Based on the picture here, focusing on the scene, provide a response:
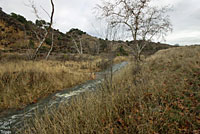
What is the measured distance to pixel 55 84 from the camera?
450 cm

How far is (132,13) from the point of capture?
4324mm

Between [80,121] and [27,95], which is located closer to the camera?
[80,121]

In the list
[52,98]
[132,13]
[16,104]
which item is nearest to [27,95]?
[16,104]

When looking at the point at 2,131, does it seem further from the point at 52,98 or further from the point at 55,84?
the point at 55,84

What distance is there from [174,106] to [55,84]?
16.1 ft

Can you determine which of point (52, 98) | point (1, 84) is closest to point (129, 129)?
point (52, 98)

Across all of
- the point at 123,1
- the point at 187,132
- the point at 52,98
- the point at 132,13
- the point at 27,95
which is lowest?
the point at 52,98

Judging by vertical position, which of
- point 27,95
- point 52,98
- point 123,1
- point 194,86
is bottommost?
point 52,98

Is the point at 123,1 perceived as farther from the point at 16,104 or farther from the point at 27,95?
the point at 16,104

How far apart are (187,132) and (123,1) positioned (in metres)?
5.63

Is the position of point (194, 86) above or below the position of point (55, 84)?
above

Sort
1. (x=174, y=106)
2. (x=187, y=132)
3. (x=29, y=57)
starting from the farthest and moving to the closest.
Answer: (x=29, y=57), (x=174, y=106), (x=187, y=132)

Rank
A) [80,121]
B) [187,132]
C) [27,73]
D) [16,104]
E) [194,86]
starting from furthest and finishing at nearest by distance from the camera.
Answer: [27,73] < [16,104] < [194,86] < [80,121] < [187,132]

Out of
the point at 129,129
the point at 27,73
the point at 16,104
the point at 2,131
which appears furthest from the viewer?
the point at 27,73
